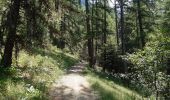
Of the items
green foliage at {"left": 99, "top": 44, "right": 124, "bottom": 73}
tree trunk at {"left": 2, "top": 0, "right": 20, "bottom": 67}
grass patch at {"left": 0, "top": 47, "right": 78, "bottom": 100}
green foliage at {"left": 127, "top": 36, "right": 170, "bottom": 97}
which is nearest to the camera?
grass patch at {"left": 0, "top": 47, "right": 78, "bottom": 100}

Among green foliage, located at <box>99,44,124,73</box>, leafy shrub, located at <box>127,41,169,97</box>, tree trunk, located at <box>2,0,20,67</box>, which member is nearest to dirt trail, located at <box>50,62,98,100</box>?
tree trunk, located at <box>2,0,20,67</box>

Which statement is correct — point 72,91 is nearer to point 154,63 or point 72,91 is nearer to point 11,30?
point 11,30

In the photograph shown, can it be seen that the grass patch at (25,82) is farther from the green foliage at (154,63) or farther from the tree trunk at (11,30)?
the green foliage at (154,63)

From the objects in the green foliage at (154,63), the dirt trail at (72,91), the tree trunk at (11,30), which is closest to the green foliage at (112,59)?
the green foliage at (154,63)

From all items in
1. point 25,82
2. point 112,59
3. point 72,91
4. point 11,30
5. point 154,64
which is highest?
point 11,30

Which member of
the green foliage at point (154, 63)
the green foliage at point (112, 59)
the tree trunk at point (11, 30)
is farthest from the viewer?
the green foliage at point (112, 59)

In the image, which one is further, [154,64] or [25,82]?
[154,64]

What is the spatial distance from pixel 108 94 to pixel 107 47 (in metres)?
19.9

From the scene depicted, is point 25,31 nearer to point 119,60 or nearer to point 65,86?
point 65,86

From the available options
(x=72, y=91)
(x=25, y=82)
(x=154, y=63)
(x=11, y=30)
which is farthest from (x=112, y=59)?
(x=25, y=82)

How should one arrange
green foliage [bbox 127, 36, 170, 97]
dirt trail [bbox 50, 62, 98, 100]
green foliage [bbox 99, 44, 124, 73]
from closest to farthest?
dirt trail [bbox 50, 62, 98, 100] → green foliage [bbox 127, 36, 170, 97] → green foliage [bbox 99, 44, 124, 73]

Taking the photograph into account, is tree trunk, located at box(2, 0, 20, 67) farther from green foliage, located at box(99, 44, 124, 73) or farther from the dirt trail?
green foliage, located at box(99, 44, 124, 73)

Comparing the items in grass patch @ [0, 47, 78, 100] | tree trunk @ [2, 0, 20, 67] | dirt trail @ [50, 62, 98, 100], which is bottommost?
dirt trail @ [50, 62, 98, 100]

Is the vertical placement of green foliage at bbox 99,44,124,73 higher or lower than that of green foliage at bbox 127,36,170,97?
lower
